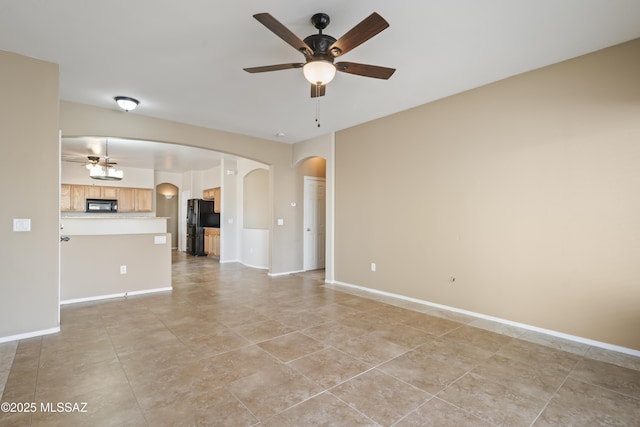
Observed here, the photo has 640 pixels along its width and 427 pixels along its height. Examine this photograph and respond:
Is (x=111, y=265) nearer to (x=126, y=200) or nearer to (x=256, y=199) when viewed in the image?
(x=256, y=199)

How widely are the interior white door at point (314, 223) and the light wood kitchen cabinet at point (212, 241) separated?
3.36 m

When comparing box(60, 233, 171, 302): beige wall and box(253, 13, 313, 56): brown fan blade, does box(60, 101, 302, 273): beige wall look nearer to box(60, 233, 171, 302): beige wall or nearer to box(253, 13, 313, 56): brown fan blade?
box(60, 233, 171, 302): beige wall

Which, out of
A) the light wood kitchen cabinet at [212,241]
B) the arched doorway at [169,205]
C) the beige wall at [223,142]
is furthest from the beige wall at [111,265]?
the arched doorway at [169,205]

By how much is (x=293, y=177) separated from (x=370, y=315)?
3.68 m

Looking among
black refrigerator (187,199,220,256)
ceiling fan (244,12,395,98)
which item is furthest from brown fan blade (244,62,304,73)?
black refrigerator (187,199,220,256)

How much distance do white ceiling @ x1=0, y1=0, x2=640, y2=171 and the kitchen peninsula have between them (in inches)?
74.7

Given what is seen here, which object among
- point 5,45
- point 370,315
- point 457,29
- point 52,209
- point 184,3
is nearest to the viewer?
point 184,3

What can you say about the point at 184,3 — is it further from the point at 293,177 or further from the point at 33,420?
the point at 293,177

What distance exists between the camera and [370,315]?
3783 millimetres

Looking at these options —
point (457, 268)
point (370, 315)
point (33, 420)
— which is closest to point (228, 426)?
point (33, 420)

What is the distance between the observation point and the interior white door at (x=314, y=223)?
686cm

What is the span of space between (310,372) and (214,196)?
763 cm

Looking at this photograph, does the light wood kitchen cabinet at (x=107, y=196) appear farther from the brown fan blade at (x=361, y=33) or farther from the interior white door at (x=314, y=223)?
the brown fan blade at (x=361, y=33)

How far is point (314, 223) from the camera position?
7.00m
